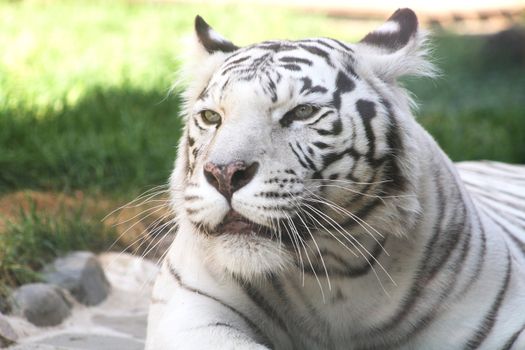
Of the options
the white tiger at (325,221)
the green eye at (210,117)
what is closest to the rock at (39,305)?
→ the white tiger at (325,221)

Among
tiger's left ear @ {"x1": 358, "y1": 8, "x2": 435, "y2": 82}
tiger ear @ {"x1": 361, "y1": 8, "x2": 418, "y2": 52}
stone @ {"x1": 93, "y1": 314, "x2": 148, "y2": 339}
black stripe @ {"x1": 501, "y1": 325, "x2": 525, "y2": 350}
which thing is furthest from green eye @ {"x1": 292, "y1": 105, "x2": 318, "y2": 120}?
stone @ {"x1": 93, "y1": 314, "x2": 148, "y2": 339}

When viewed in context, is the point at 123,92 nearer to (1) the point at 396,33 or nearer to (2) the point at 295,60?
(1) the point at 396,33

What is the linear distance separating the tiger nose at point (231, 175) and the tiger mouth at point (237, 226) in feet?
0.17

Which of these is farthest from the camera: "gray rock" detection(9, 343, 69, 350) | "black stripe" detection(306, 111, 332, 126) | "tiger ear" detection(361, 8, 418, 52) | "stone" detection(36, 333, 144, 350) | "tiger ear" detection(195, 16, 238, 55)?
"stone" detection(36, 333, 144, 350)

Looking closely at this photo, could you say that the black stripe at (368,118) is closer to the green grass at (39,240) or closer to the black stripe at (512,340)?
the black stripe at (512,340)

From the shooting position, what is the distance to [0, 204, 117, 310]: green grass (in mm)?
3533

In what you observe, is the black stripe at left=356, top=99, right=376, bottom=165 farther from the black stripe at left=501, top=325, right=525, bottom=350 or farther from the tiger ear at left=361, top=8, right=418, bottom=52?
the black stripe at left=501, top=325, right=525, bottom=350

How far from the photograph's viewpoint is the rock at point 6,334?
9.94 ft

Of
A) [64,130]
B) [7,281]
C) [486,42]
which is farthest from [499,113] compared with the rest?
[7,281]

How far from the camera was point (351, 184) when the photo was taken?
2428mm

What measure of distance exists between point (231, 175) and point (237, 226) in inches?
5.4

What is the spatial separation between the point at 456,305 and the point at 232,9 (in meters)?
7.27

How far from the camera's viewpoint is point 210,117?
100.0 inches

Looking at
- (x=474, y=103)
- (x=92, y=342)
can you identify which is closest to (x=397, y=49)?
(x=92, y=342)
